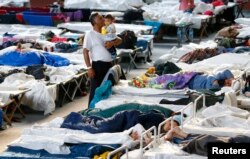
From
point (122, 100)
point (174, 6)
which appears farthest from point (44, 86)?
point (174, 6)

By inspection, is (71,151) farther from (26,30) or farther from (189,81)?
(26,30)

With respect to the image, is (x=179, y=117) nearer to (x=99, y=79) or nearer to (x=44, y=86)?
(x=99, y=79)

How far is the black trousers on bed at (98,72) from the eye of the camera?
10.5 m

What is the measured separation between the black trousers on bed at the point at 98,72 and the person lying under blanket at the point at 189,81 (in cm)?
55

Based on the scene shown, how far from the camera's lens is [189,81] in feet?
35.5

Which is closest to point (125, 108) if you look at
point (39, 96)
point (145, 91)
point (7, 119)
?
point (145, 91)

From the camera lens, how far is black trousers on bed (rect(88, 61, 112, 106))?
10531mm

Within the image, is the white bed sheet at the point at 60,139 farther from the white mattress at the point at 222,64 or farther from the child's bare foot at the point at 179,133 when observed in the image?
the white mattress at the point at 222,64

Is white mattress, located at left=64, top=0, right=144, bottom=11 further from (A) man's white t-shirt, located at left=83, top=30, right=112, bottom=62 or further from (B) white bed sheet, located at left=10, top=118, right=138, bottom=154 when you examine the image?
(B) white bed sheet, located at left=10, top=118, right=138, bottom=154

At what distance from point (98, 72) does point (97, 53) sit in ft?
0.94

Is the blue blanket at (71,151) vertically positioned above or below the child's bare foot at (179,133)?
below

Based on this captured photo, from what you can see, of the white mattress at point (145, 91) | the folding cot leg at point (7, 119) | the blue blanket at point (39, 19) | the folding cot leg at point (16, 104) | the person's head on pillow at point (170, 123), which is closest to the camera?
the person's head on pillow at point (170, 123)

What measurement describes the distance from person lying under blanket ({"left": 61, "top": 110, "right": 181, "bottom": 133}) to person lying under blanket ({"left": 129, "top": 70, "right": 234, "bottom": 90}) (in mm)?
2559

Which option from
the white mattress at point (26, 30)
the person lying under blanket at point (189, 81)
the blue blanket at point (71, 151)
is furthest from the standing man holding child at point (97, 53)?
the white mattress at point (26, 30)
